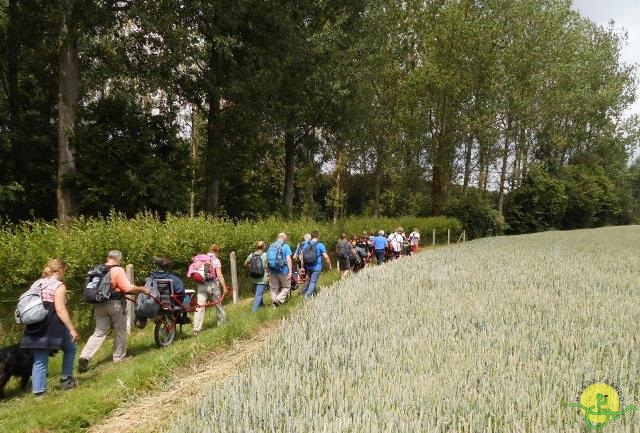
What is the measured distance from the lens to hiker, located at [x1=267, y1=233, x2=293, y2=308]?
36.1ft

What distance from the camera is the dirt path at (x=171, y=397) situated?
482 centimetres

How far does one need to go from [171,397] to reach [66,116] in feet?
50.8

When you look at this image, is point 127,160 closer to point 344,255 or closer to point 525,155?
point 344,255

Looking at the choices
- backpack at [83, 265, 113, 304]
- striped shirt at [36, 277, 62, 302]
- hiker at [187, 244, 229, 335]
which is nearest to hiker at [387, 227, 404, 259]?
hiker at [187, 244, 229, 335]

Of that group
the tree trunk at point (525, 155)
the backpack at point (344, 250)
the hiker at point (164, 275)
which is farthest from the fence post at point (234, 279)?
the tree trunk at point (525, 155)

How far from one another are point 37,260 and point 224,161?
50.9ft

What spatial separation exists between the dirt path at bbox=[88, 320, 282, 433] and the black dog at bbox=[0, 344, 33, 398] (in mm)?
2242

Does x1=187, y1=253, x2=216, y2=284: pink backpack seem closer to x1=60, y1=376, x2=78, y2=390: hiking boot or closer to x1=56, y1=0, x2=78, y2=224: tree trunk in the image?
x1=60, y1=376, x2=78, y2=390: hiking boot

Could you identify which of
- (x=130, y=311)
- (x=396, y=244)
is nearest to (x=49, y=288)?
(x=130, y=311)

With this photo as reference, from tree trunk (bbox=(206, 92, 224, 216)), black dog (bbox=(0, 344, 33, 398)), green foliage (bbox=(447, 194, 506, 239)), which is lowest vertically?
black dog (bbox=(0, 344, 33, 398))

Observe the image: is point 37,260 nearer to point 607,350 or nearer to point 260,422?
point 260,422

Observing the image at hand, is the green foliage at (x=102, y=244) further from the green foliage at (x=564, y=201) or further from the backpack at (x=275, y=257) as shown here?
the green foliage at (x=564, y=201)

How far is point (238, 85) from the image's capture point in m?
20.9
